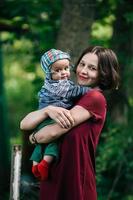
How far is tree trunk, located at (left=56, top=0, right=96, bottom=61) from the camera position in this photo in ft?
21.0

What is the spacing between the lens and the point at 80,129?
12.7ft

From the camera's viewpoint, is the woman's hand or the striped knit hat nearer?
the woman's hand

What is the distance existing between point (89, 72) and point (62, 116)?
1.16ft

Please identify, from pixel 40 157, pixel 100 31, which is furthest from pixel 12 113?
pixel 40 157

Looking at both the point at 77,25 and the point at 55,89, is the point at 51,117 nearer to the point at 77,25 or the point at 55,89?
the point at 55,89

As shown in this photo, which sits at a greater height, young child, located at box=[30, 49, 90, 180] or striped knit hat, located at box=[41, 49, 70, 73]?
striped knit hat, located at box=[41, 49, 70, 73]

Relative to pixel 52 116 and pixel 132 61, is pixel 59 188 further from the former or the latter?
pixel 132 61

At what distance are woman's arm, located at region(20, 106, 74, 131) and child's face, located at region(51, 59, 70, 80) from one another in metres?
0.19

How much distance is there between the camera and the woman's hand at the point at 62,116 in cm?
377

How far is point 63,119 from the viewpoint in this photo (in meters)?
3.76

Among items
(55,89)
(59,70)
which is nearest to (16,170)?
(55,89)

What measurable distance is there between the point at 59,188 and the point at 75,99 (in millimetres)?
525

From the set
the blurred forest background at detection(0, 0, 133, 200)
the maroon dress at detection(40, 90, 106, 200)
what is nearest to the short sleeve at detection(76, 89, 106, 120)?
the maroon dress at detection(40, 90, 106, 200)

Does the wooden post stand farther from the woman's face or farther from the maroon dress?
the woman's face
